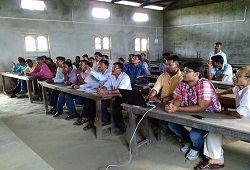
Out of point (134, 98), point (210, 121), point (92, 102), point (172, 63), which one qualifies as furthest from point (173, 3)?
point (210, 121)

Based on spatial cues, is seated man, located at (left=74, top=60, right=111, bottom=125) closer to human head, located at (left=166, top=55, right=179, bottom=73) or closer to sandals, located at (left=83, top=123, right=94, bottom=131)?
sandals, located at (left=83, top=123, right=94, bottom=131)

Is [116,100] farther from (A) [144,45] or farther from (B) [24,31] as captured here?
(A) [144,45]

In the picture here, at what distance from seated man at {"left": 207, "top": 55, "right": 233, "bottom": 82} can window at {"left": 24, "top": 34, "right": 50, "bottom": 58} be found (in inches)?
252

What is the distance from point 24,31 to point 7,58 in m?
1.17

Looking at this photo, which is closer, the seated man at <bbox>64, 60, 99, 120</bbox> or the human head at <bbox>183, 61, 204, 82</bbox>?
the human head at <bbox>183, 61, 204, 82</bbox>

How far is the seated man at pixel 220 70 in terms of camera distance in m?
3.92

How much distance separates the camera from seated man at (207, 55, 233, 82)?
12.9ft

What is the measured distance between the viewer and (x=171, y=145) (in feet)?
9.13

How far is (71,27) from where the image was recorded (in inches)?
342

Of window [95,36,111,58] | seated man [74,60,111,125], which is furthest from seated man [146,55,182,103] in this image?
window [95,36,111,58]

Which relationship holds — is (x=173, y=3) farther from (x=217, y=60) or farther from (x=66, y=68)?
(x=66, y=68)

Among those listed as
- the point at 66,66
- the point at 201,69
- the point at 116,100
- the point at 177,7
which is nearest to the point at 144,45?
the point at 177,7

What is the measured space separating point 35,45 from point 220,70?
22.1ft

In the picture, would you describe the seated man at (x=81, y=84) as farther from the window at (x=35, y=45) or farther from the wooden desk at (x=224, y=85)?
the window at (x=35, y=45)
